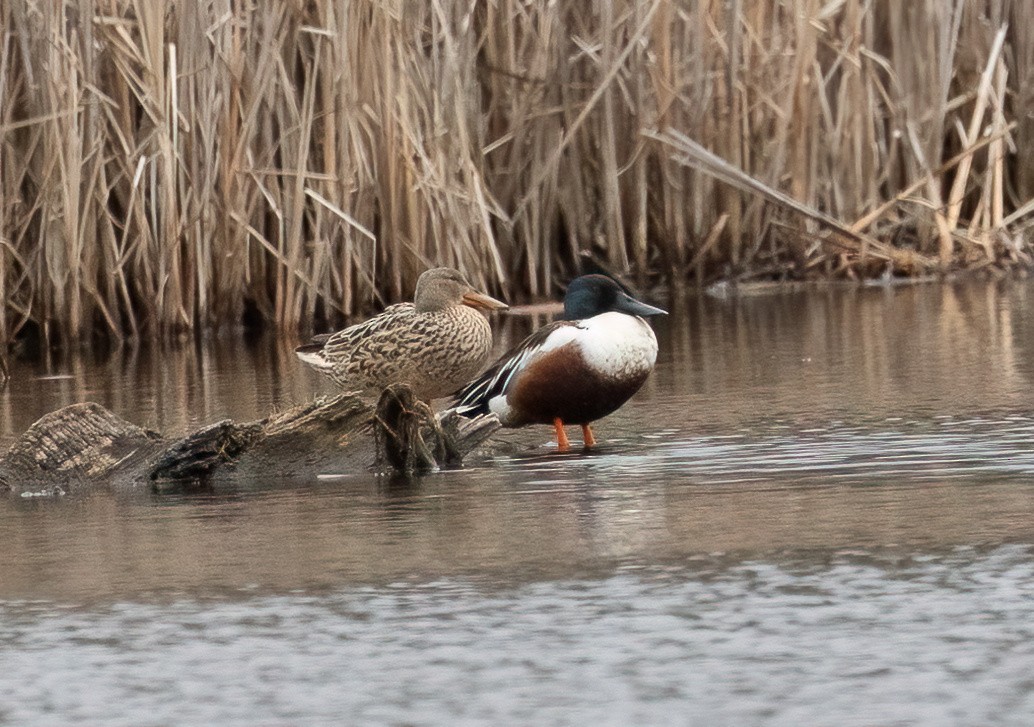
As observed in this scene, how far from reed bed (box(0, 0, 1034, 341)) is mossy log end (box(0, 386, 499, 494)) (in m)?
4.52

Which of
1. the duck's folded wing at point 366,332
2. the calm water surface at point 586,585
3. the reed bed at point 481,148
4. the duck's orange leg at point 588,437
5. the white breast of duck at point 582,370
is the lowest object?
the calm water surface at point 586,585

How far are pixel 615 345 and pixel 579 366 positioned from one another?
15cm

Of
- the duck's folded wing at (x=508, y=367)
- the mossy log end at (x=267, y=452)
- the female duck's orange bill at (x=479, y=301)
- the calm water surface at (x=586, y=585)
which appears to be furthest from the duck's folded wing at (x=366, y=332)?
the mossy log end at (x=267, y=452)

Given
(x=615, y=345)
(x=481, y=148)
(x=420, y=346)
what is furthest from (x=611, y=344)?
(x=481, y=148)

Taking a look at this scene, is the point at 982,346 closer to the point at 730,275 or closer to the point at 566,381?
the point at 566,381

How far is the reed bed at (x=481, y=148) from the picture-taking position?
1167cm

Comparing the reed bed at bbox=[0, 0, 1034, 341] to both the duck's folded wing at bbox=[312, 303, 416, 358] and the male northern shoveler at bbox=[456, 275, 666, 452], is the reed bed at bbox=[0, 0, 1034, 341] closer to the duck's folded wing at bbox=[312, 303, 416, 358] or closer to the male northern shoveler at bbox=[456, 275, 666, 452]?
the duck's folded wing at bbox=[312, 303, 416, 358]

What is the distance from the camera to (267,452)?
6633mm

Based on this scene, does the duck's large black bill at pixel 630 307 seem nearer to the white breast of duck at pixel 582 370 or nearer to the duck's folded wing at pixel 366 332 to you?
the white breast of duck at pixel 582 370

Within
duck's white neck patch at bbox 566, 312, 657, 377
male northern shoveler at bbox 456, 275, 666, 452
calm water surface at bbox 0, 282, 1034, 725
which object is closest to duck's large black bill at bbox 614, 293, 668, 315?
male northern shoveler at bbox 456, 275, 666, 452

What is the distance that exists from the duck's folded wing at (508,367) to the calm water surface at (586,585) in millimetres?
218

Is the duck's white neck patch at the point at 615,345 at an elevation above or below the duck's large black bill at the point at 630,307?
below

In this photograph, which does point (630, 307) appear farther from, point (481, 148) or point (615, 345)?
point (481, 148)

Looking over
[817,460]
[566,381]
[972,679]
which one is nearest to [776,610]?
[972,679]
